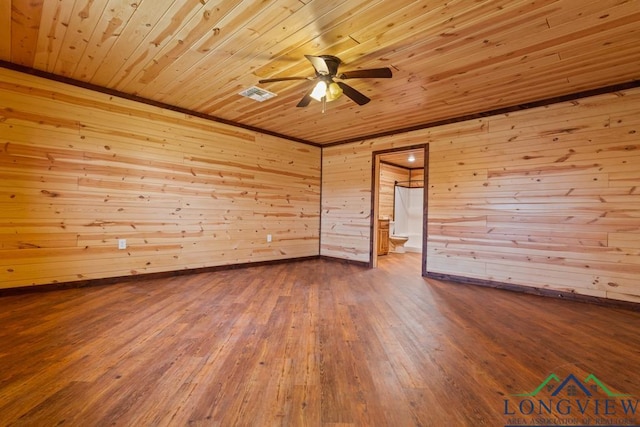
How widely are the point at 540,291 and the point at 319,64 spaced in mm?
3967

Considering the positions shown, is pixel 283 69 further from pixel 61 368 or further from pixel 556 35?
pixel 61 368

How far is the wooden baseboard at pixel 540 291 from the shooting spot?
3394mm

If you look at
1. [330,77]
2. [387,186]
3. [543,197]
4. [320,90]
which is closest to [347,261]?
[387,186]

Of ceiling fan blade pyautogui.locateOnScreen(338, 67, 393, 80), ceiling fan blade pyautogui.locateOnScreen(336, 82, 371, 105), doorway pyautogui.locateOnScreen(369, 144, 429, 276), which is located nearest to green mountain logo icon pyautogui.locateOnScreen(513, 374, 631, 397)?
ceiling fan blade pyautogui.locateOnScreen(338, 67, 393, 80)

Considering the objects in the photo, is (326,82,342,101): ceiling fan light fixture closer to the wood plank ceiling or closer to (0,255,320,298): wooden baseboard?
the wood plank ceiling

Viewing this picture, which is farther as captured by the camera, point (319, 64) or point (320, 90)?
point (320, 90)

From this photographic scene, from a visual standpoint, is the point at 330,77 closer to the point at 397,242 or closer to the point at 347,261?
the point at 347,261

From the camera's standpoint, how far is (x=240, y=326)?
8.51 ft

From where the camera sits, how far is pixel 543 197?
388 cm

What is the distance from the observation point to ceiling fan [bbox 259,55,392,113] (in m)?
2.57

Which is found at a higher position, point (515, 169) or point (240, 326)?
point (515, 169)

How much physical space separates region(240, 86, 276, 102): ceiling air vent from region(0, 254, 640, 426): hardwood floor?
2.55m

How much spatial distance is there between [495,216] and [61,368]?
4.91 meters

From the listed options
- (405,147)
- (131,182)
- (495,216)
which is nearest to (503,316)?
(495,216)
